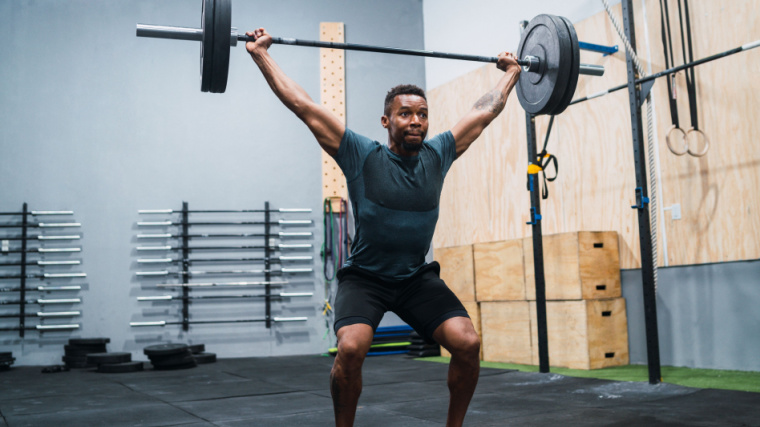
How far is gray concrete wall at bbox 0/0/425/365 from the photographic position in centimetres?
555

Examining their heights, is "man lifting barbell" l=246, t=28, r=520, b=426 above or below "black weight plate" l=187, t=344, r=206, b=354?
above

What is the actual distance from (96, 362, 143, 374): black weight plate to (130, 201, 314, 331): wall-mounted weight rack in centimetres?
62

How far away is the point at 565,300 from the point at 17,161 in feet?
15.2

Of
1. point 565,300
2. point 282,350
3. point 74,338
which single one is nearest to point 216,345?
point 282,350

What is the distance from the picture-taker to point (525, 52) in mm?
2736

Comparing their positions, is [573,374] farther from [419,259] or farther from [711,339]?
[419,259]

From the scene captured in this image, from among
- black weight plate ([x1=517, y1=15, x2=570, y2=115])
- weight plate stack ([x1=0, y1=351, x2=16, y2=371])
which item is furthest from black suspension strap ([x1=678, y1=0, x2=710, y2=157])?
weight plate stack ([x1=0, y1=351, x2=16, y2=371])

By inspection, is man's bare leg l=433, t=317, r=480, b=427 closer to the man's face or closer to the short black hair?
the man's face

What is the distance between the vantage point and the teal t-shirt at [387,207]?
6.58 feet

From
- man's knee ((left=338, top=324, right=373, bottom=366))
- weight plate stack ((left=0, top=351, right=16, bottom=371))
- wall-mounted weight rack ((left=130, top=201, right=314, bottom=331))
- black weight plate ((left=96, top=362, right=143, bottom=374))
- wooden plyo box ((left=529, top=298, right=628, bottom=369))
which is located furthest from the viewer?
wall-mounted weight rack ((left=130, top=201, right=314, bottom=331))

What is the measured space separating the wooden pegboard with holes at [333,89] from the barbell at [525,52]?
3.52 meters

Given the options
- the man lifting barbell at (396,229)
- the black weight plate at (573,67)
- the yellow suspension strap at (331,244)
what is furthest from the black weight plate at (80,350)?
the black weight plate at (573,67)

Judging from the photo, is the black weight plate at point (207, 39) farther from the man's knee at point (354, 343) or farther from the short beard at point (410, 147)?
the man's knee at point (354, 343)

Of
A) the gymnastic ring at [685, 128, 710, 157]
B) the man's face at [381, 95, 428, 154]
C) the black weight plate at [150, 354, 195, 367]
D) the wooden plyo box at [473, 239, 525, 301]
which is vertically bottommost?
the black weight plate at [150, 354, 195, 367]
